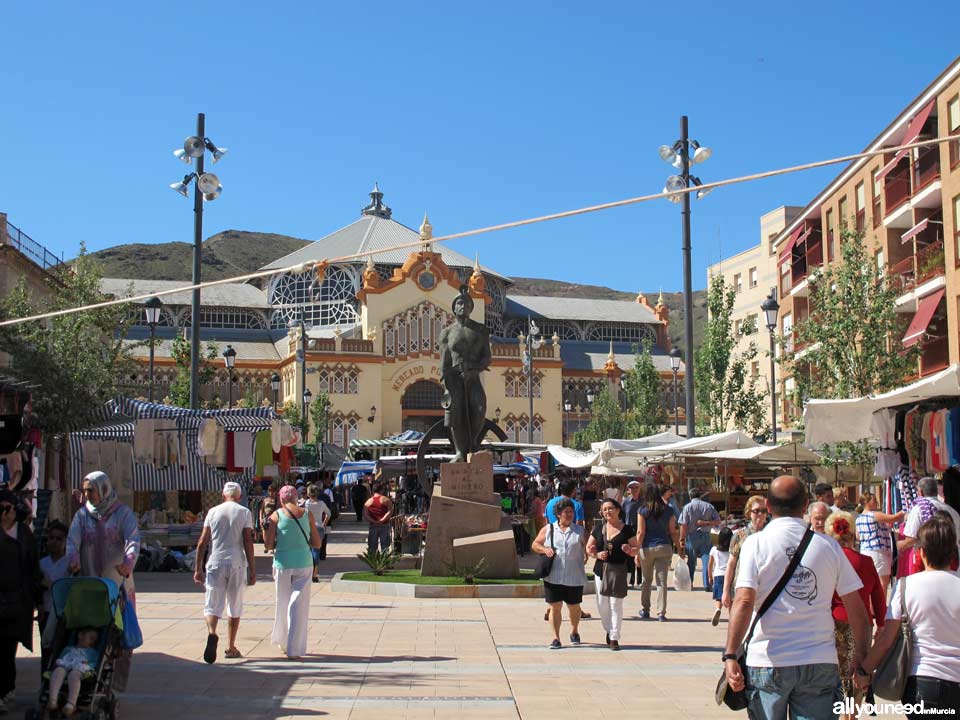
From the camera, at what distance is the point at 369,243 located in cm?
8862

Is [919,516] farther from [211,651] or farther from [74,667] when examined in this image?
[74,667]

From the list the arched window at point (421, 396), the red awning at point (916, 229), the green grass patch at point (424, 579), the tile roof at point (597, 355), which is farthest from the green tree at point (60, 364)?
the tile roof at point (597, 355)

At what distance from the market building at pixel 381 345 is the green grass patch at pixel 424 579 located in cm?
4914

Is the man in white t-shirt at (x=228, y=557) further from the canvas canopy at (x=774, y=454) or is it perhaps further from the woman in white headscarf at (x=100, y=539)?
the canvas canopy at (x=774, y=454)

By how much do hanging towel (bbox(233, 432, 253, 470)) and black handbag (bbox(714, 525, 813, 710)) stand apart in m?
19.5

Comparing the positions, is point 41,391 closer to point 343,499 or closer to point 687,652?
point 687,652

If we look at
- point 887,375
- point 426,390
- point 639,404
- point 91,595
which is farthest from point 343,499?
point 91,595

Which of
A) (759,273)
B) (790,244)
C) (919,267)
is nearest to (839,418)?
(919,267)

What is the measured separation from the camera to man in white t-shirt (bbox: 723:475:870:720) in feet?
16.9

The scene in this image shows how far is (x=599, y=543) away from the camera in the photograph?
38.5 ft

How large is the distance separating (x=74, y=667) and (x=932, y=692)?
5.18 m

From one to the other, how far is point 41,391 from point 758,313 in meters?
50.1

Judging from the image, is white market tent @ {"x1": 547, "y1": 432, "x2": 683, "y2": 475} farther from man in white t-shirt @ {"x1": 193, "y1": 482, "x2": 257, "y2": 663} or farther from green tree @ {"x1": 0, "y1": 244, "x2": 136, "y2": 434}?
man in white t-shirt @ {"x1": 193, "y1": 482, "x2": 257, "y2": 663}

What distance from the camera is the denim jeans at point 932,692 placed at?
5.26 meters
